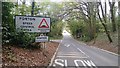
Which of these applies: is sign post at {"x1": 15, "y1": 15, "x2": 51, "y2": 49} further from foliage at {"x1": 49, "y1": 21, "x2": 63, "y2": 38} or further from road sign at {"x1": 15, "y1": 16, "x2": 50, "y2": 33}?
foliage at {"x1": 49, "y1": 21, "x2": 63, "y2": 38}

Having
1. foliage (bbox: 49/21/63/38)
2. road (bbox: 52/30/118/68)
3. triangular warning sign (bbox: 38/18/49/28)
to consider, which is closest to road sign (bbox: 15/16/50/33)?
triangular warning sign (bbox: 38/18/49/28)

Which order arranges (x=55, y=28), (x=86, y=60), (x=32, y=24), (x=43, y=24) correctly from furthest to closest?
(x=55, y=28)
(x=86, y=60)
(x=43, y=24)
(x=32, y=24)

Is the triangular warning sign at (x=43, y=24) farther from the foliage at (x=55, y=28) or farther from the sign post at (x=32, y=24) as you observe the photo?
the foliage at (x=55, y=28)

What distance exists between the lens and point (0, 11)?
11.2 m

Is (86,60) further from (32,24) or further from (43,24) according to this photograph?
(32,24)

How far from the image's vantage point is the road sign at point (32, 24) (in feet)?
45.1

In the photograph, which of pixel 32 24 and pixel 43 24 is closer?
pixel 32 24

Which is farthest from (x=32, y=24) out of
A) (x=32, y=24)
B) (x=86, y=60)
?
(x=86, y=60)

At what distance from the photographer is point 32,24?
14.1 meters

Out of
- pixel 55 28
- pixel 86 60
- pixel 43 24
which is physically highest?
pixel 43 24

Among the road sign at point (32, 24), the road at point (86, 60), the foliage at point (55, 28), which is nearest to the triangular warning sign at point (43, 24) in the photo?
the road sign at point (32, 24)

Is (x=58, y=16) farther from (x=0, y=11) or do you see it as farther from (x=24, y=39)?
(x=0, y=11)

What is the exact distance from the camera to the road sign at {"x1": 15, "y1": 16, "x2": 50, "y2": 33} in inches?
541

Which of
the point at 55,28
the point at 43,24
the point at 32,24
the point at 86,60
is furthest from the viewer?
the point at 55,28
